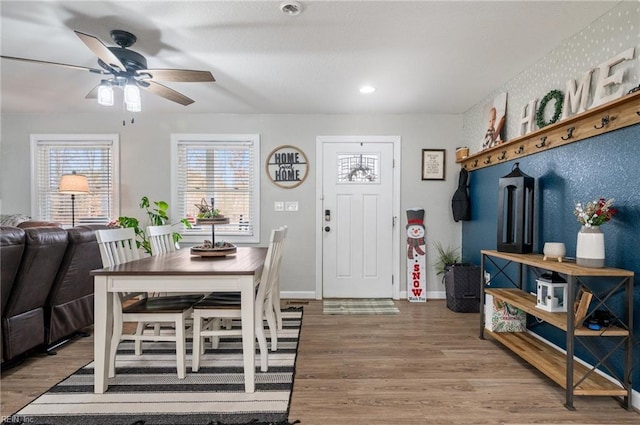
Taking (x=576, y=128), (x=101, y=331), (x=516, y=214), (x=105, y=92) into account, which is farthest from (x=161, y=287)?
(x=576, y=128)

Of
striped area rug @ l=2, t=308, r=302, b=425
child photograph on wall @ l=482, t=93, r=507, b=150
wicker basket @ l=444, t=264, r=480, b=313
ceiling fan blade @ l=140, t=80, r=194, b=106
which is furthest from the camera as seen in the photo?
Result: wicker basket @ l=444, t=264, r=480, b=313

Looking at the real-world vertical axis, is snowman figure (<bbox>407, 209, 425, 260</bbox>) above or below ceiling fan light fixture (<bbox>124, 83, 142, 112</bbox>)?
below

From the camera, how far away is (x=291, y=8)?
2080 millimetres

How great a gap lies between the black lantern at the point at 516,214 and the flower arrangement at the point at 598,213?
23.8 inches

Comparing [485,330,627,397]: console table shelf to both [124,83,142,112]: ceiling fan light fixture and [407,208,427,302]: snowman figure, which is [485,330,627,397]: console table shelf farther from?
[124,83,142,112]: ceiling fan light fixture

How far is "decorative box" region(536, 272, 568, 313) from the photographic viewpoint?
2.18m

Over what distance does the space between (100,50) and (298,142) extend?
8.39 feet

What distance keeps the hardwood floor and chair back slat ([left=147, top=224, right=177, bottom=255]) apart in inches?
35.6

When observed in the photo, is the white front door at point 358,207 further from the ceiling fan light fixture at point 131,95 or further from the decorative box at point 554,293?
the ceiling fan light fixture at point 131,95

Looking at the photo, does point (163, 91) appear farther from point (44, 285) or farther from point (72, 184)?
point (72, 184)

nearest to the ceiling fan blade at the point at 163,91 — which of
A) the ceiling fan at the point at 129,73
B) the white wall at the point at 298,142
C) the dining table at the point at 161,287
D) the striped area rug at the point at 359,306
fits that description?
the ceiling fan at the point at 129,73

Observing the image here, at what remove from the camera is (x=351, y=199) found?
436 cm

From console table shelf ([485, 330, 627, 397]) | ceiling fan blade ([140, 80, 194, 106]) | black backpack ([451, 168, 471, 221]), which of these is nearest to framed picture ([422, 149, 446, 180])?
black backpack ([451, 168, 471, 221])

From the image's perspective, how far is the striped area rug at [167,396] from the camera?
70.0 inches
